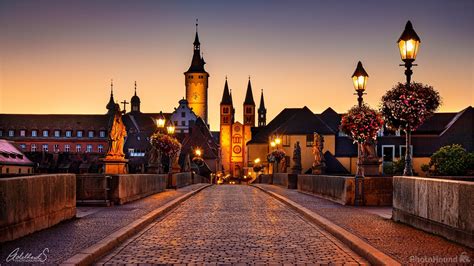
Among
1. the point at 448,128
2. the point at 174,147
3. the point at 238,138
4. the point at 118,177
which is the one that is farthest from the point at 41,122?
the point at 118,177

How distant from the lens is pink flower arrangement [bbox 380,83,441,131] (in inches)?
647

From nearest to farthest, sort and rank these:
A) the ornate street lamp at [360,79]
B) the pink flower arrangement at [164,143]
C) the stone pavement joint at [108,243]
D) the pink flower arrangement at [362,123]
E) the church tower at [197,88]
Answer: the stone pavement joint at [108,243], the ornate street lamp at [360,79], the pink flower arrangement at [362,123], the pink flower arrangement at [164,143], the church tower at [197,88]

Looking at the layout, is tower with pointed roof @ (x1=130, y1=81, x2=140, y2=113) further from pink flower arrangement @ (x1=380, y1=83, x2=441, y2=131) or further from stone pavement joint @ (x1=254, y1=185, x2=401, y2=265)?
stone pavement joint @ (x1=254, y1=185, x2=401, y2=265)

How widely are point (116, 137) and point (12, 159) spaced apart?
2996 inches

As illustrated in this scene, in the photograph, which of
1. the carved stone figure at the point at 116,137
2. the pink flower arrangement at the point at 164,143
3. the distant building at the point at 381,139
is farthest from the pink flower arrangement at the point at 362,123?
the distant building at the point at 381,139

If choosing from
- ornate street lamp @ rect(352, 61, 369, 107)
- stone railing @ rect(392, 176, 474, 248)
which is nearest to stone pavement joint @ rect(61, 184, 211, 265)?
stone railing @ rect(392, 176, 474, 248)

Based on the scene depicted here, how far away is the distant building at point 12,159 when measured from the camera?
92.9 meters

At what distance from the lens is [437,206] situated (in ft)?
37.2

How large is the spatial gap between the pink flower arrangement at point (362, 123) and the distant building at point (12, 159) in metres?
74.2

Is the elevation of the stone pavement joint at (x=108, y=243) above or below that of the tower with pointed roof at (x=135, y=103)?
below

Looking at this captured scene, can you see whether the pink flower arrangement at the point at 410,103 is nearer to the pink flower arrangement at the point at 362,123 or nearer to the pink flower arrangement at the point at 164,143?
the pink flower arrangement at the point at 362,123

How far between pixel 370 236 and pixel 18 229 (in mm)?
6138

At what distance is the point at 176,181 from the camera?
125ft

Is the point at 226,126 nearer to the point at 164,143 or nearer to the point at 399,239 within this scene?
the point at 164,143
